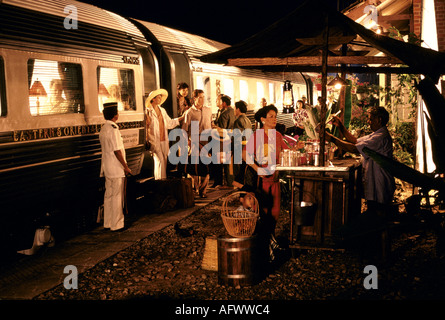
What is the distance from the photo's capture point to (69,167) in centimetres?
712

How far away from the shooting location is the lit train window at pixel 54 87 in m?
6.44

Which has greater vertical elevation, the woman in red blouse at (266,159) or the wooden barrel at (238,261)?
the woman in red blouse at (266,159)

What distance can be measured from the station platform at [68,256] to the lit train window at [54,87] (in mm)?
1933

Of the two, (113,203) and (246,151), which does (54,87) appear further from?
(246,151)

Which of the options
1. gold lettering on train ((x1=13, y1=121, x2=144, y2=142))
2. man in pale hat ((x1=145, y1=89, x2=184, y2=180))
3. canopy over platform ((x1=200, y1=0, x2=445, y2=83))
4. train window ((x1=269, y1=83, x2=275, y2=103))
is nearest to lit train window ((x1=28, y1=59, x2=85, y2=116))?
gold lettering on train ((x1=13, y1=121, x2=144, y2=142))

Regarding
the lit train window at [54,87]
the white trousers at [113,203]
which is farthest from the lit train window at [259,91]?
the white trousers at [113,203]

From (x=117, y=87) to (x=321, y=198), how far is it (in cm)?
454

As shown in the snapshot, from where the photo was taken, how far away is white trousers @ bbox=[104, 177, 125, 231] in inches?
281

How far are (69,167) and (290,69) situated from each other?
13.1 feet

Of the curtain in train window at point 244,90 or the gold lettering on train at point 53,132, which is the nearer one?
the gold lettering on train at point 53,132

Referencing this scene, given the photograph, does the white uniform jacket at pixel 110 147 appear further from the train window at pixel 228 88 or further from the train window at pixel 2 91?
the train window at pixel 228 88

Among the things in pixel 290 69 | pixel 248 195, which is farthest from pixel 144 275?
pixel 290 69

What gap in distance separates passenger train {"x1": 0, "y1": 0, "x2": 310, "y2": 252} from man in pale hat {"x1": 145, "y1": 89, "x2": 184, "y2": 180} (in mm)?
270

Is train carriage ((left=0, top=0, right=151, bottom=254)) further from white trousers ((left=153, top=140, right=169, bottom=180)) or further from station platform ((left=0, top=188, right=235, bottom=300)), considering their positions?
white trousers ((left=153, top=140, right=169, bottom=180))
